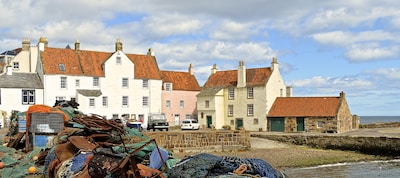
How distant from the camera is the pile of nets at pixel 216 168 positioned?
738 centimetres

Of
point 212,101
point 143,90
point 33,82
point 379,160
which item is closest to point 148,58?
point 143,90

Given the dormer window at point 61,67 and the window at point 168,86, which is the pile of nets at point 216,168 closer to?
the dormer window at point 61,67

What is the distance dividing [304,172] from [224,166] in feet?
55.4

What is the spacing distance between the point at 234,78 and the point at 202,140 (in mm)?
21017

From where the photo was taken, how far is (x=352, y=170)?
966 inches

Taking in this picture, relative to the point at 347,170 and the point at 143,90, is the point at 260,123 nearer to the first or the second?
the point at 143,90

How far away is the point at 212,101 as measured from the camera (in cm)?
4881

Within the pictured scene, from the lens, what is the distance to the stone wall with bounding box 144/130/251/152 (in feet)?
91.6

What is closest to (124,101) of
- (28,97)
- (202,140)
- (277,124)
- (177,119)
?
(177,119)

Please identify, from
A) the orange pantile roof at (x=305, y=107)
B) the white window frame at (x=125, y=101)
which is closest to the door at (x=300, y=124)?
the orange pantile roof at (x=305, y=107)

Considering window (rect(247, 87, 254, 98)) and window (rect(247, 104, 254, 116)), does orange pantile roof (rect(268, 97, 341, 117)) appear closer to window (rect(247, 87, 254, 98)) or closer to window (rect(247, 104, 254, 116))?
window (rect(247, 104, 254, 116))

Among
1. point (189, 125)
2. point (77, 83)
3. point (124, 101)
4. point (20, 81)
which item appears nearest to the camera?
point (20, 81)

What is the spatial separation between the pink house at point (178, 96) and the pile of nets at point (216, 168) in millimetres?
44776

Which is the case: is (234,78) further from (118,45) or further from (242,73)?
(118,45)
